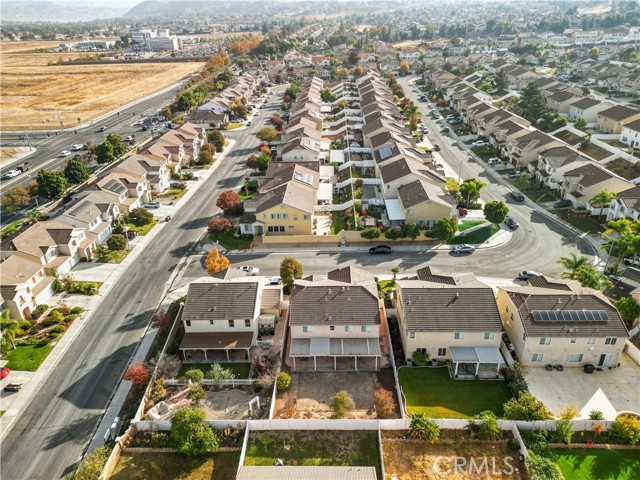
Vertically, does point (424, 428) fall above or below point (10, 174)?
above

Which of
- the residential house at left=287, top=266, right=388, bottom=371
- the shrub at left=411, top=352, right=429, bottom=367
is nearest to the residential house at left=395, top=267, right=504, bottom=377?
the shrub at left=411, top=352, right=429, bottom=367

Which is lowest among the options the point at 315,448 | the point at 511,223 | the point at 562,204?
the point at 315,448

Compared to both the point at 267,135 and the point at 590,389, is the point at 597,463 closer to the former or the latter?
the point at 590,389

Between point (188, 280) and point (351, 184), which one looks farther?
point (351, 184)

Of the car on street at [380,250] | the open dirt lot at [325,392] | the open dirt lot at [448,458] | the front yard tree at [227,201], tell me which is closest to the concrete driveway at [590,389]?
the open dirt lot at [448,458]

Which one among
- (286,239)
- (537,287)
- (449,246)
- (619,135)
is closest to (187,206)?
(286,239)

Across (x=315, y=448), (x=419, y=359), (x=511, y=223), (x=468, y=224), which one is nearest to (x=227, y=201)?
(x=468, y=224)

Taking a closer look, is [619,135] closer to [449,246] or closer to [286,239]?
[449,246]
